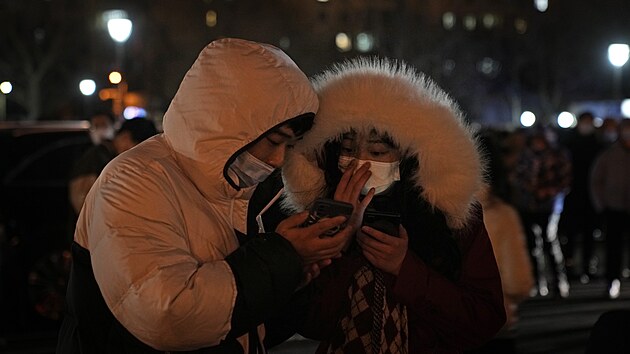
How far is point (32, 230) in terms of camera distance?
511 inches

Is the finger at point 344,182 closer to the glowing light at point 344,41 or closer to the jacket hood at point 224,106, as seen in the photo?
the jacket hood at point 224,106

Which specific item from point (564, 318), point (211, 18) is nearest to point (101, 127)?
point (564, 318)

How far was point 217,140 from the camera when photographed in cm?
323

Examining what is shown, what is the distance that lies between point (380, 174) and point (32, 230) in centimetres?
948

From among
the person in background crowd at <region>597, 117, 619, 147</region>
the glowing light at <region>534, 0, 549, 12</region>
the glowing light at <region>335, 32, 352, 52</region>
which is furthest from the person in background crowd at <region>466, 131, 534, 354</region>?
the glowing light at <region>534, 0, 549, 12</region>

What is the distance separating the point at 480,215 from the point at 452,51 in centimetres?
7624

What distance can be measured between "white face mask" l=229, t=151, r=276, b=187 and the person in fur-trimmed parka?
2.27ft

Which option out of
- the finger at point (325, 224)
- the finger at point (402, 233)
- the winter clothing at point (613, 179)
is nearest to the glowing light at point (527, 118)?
the winter clothing at point (613, 179)

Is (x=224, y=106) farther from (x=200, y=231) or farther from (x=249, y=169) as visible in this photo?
(x=200, y=231)

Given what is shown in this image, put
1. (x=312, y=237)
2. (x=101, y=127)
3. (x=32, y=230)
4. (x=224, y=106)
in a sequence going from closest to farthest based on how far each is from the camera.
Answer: (x=224, y=106), (x=312, y=237), (x=101, y=127), (x=32, y=230)

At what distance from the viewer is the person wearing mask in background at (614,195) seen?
15.1m

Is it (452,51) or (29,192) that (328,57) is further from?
(29,192)

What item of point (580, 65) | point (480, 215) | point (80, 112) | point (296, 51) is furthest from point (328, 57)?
point (480, 215)

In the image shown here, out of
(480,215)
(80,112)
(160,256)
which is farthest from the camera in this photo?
(80,112)
